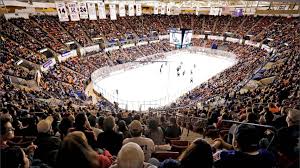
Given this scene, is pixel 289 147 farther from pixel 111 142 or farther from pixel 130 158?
pixel 111 142

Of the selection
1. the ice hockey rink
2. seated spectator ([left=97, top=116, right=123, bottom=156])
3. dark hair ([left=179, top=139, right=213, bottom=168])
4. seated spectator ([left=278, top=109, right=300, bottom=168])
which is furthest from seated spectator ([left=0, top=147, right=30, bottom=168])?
the ice hockey rink

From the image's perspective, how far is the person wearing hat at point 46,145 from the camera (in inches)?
148

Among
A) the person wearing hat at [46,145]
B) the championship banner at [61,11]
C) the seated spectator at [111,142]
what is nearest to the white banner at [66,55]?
the championship banner at [61,11]

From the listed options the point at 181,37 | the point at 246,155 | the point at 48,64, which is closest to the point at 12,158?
the point at 246,155

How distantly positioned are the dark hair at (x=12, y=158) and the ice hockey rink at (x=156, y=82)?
1742 centimetres

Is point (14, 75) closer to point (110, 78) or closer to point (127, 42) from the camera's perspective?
point (110, 78)

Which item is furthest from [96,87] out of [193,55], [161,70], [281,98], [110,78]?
[193,55]

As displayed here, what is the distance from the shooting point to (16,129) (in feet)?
19.6

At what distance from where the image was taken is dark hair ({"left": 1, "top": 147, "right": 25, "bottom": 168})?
10.4 ft

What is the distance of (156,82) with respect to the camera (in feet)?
91.8

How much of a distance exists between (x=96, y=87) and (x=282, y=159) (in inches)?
929

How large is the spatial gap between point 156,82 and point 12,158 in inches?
980

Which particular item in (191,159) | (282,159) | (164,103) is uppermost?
(191,159)

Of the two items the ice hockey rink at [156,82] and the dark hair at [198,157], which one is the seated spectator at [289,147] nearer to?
the dark hair at [198,157]
